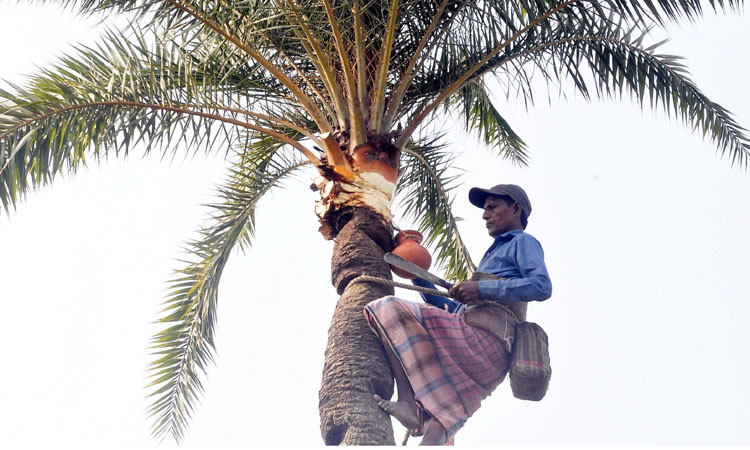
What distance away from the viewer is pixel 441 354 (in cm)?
418

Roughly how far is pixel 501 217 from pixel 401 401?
1306 millimetres

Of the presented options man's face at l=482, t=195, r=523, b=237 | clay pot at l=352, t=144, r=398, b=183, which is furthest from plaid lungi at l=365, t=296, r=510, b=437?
clay pot at l=352, t=144, r=398, b=183

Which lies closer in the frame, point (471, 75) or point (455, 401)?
point (455, 401)

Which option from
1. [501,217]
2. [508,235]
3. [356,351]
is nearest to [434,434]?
[356,351]

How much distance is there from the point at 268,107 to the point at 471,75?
160 cm

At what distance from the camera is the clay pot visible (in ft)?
16.9

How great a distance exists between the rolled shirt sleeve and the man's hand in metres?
0.02

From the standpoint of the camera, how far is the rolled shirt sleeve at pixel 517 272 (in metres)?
4.16

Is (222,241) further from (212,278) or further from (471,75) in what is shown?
(471,75)

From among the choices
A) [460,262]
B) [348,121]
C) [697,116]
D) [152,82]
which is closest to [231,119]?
[152,82]

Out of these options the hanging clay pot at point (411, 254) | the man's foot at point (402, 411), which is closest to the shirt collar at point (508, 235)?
the hanging clay pot at point (411, 254)

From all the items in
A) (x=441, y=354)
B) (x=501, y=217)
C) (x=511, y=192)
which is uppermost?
(x=511, y=192)

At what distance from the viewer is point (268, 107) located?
6.62 meters

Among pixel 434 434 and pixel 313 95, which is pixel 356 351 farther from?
pixel 313 95
